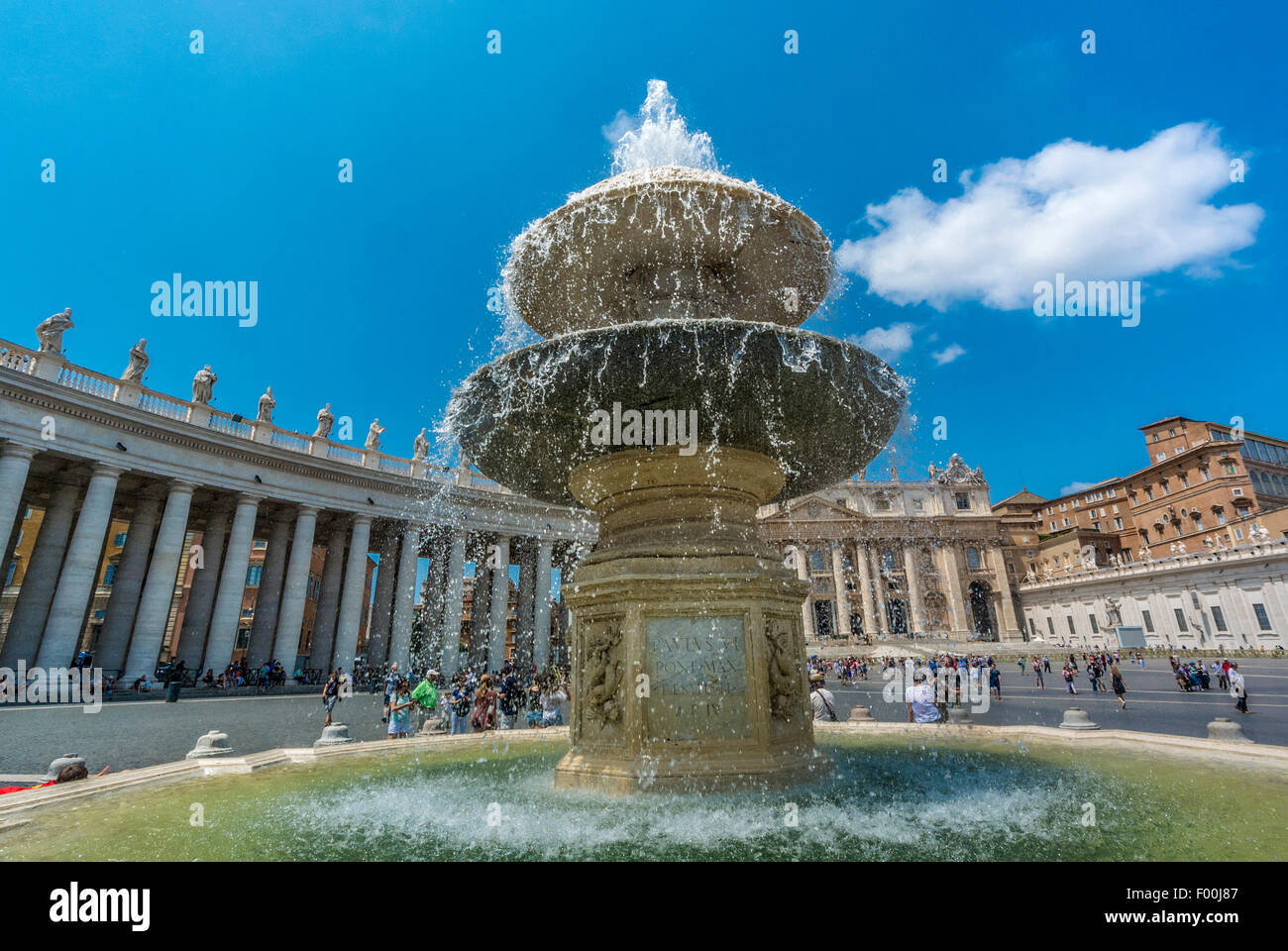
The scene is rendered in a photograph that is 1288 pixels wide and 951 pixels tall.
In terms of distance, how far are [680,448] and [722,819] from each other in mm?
2920

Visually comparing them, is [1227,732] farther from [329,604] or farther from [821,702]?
[329,604]

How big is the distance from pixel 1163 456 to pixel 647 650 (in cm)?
7893

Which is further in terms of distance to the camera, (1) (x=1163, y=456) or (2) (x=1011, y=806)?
(1) (x=1163, y=456)

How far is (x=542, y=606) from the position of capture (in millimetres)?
36875

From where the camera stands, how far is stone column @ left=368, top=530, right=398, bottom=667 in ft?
110

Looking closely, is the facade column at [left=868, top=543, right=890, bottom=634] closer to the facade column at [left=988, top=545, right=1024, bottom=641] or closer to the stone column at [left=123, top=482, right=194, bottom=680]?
the facade column at [left=988, top=545, right=1024, bottom=641]

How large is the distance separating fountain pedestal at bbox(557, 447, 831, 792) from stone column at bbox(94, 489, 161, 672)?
28968mm

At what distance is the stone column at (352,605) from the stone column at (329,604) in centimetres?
53

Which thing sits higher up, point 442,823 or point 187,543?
point 187,543

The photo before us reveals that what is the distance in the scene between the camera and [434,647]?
3438 centimetres

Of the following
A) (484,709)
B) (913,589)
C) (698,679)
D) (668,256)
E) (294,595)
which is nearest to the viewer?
(698,679)

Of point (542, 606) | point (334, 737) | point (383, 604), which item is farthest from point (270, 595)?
point (334, 737)
